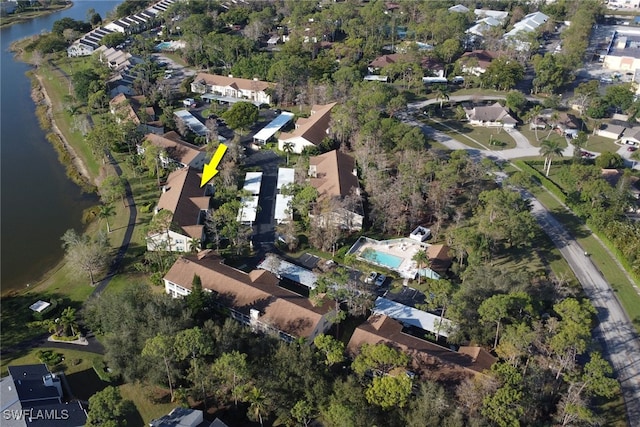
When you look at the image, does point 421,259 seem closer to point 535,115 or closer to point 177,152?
point 177,152

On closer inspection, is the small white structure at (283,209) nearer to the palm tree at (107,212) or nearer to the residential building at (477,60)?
the palm tree at (107,212)

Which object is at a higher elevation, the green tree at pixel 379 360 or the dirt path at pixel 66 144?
the green tree at pixel 379 360

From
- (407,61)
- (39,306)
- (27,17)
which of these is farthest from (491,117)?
(27,17)

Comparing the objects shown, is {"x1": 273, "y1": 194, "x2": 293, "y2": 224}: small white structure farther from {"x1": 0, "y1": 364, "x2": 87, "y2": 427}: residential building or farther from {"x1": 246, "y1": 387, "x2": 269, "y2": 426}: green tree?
{"x1": 0, "y1": 364, "x2": 87, "y2": 427}: residential building

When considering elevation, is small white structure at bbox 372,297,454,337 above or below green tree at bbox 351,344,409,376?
below

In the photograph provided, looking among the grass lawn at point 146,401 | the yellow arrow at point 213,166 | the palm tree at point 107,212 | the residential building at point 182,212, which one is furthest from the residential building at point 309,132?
the grass lawn at point 146,401

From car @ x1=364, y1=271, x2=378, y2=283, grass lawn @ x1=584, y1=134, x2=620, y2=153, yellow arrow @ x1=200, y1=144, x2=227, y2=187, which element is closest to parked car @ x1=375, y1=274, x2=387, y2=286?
car @ x1=364, y1=271, x2=378, y2=283
